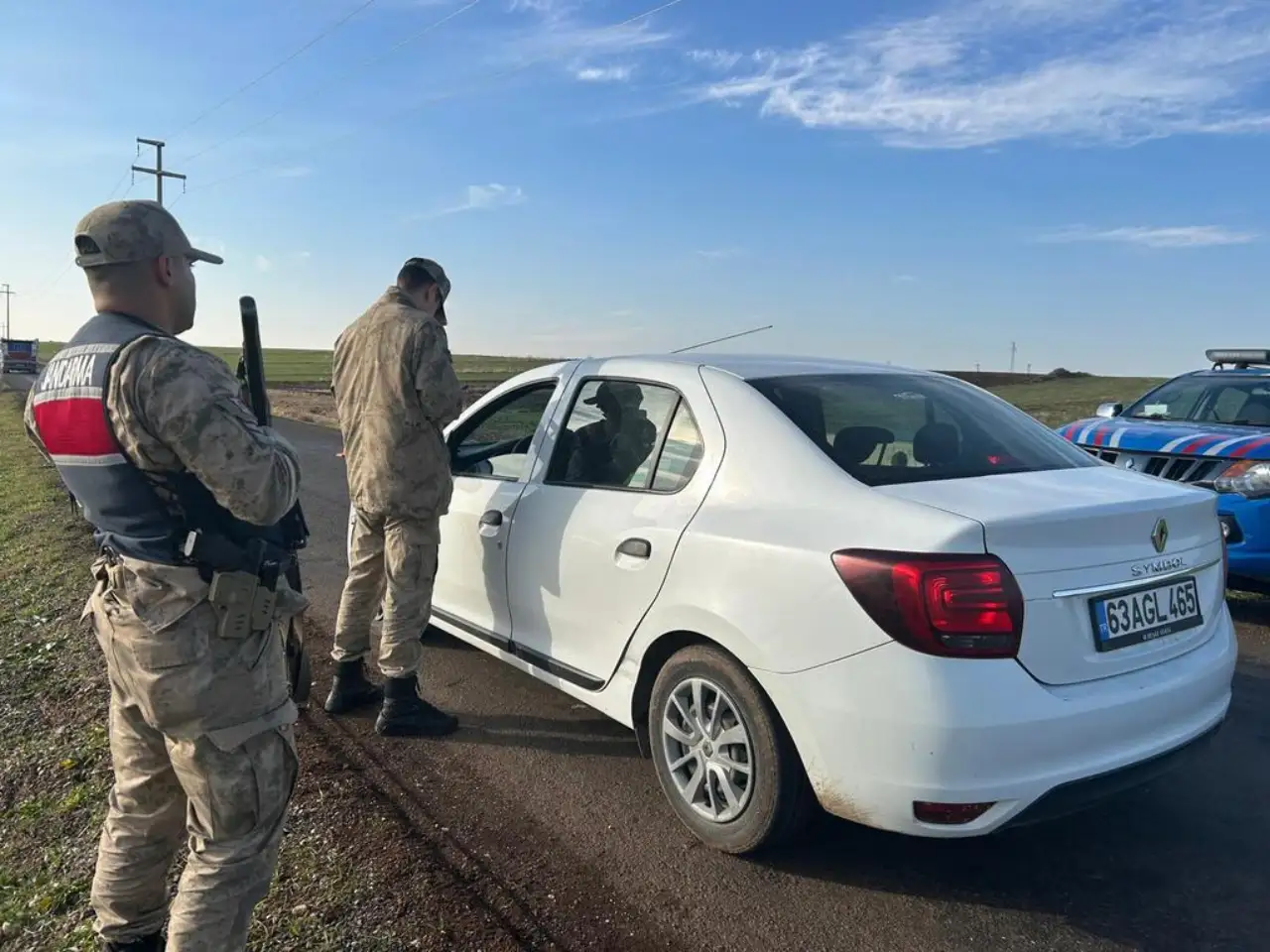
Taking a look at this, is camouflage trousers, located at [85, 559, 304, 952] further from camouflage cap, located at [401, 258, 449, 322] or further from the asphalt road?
camouflage cap, located at [401, 258, 449, 322]

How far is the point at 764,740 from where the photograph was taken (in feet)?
9.78

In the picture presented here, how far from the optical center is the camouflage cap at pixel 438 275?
430 cm

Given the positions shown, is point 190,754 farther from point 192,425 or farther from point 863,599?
point 863,599

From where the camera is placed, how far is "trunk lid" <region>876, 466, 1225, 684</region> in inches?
106

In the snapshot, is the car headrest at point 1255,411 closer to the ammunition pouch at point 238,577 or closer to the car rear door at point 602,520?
the car rear door at point 602,520

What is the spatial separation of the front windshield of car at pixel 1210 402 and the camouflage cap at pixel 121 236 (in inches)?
273

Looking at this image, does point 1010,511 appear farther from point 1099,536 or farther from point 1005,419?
point 1005,419

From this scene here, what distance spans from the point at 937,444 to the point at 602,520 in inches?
49.0

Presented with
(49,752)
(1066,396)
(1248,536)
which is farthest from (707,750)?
(1066,396)

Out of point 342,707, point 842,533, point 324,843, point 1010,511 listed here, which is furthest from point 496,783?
point 1010,511

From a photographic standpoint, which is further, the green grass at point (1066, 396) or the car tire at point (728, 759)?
the green grass at point (1066, 396)

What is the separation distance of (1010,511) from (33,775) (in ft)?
12.3

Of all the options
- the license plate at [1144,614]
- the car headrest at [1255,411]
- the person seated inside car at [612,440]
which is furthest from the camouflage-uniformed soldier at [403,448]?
the car headrest at [1255,411]

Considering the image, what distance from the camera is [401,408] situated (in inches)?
163
